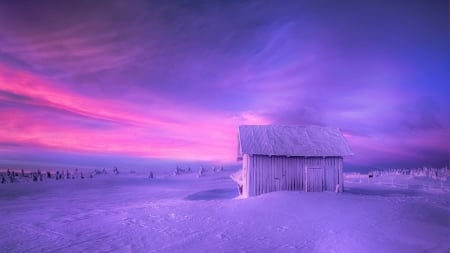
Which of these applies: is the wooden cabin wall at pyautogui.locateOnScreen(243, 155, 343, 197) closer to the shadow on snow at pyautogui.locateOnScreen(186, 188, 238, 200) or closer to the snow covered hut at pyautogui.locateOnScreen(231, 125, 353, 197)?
the snow covered hut at pyautogui.locateOnScreen(231, 125, 353, 197)

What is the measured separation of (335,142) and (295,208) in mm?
10514

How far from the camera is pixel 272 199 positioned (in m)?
22.7

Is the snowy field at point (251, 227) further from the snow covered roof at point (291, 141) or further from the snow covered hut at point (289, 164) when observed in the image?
the snow covered roof at point (291, 141)

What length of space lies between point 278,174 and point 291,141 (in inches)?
136

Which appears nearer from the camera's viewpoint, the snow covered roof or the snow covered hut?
the snow covered hut

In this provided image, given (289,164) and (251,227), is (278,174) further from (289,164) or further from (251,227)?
(251,227)

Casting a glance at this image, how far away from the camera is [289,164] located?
2656cm

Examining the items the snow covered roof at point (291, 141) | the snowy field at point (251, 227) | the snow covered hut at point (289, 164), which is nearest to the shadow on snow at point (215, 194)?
the snow covered hut at point (289, 164)

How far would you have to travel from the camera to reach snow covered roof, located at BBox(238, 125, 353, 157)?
26.5 m

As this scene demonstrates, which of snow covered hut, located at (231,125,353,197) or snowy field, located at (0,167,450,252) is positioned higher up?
snow covered hut, located at (231,125,353,197)

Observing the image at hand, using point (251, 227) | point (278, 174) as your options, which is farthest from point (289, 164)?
point (251, 227)

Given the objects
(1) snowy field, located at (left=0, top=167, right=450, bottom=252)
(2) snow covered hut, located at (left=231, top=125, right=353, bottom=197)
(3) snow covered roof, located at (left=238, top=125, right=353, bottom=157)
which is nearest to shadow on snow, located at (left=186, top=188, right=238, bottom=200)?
(2) snow covered hut, located at (left=231, top=125, right=353, bottom=197)

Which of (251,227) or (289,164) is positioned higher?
(289,164)

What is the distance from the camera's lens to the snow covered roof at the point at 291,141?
26.5m
